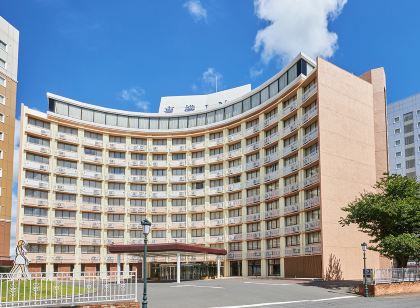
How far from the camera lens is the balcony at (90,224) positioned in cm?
8004

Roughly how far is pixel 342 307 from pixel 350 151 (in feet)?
113

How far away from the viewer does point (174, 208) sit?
8369 centimetres

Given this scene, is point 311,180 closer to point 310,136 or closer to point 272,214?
point 310,136

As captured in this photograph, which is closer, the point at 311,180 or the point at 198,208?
the point at 311,180

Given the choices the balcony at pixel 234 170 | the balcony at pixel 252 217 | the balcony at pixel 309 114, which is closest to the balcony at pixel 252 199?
the balcony at pixel 252 217

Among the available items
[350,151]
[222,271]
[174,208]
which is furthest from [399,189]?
[174,208]

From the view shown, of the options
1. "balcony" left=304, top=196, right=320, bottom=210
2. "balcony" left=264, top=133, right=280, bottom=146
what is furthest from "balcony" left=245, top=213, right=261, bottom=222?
"balcony" left=304, top=196, right=320, bottom=210

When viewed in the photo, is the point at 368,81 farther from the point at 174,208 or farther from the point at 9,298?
the point at 9,298

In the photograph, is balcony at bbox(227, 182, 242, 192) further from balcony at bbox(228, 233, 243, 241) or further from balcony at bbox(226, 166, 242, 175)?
balcony at bbox(228, 233, 243, 241)

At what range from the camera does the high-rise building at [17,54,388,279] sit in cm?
5922

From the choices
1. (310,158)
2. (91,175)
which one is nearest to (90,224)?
(91,175)

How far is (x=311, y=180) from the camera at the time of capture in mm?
59500

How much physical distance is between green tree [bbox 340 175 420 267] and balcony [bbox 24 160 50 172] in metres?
49.9

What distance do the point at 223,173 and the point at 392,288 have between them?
141ft
